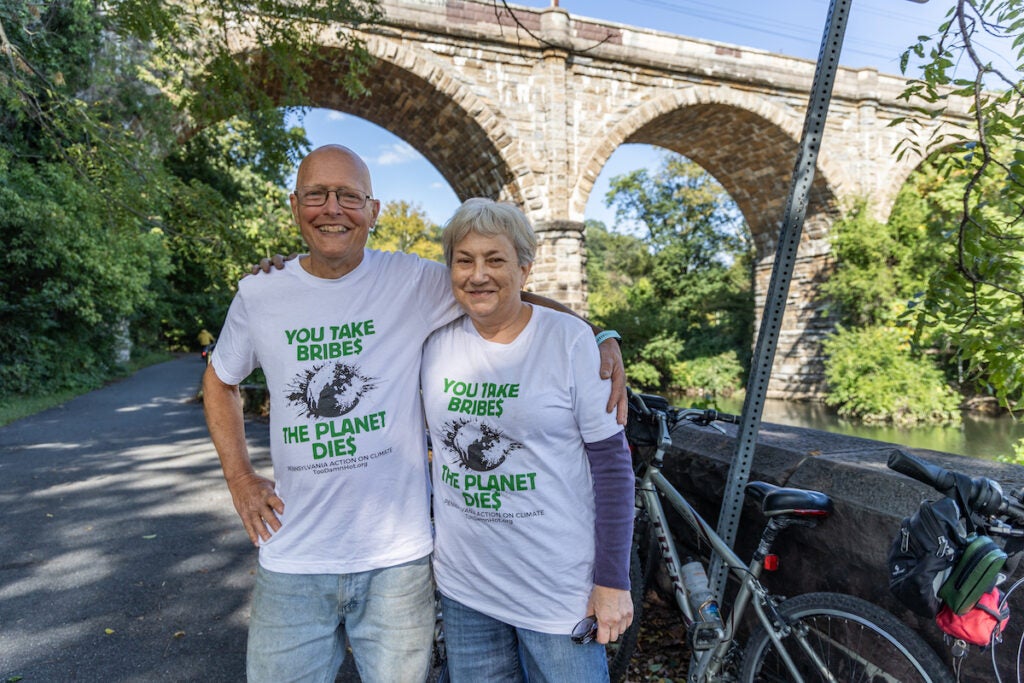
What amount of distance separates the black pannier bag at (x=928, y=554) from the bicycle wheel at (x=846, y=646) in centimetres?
30

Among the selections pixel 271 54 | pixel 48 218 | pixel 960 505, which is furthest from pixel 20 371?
pixel 960 505

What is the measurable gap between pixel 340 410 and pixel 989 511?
152 cm

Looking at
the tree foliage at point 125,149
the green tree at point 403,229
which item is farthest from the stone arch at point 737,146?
the green tree at point 403,229

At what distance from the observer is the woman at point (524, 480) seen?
4.58 ft

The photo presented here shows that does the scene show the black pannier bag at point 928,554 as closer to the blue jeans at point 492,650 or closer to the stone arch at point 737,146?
the blue jeans at point 492,650

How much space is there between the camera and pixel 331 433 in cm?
148

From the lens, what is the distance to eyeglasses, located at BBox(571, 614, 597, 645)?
139cm

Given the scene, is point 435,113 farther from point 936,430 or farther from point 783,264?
point 936,430

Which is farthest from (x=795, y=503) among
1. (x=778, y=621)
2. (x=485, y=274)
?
(x=485, y=274)

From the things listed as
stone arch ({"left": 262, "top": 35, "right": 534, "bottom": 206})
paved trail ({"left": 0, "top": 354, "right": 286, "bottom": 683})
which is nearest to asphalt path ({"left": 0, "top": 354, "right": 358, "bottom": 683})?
paved trail ({"left": 0, "top": 354, "right": 286, "bottom": 683})

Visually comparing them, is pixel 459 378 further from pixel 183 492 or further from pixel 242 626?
pixel 183 492

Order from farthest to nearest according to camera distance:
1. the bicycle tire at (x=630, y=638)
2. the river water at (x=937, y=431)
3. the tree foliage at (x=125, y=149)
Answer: the river water at (x=937, y=431)
the tree foliage at (x=125, y=149)
the bicycle tire at (x=630, y=638)

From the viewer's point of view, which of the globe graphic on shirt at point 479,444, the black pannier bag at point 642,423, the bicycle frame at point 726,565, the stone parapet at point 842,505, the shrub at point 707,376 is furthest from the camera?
the shrub at point 707,376

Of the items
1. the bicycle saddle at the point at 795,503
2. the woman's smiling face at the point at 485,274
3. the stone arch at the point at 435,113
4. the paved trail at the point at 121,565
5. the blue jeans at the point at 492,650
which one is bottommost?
the paved trail at the point at 121,565
